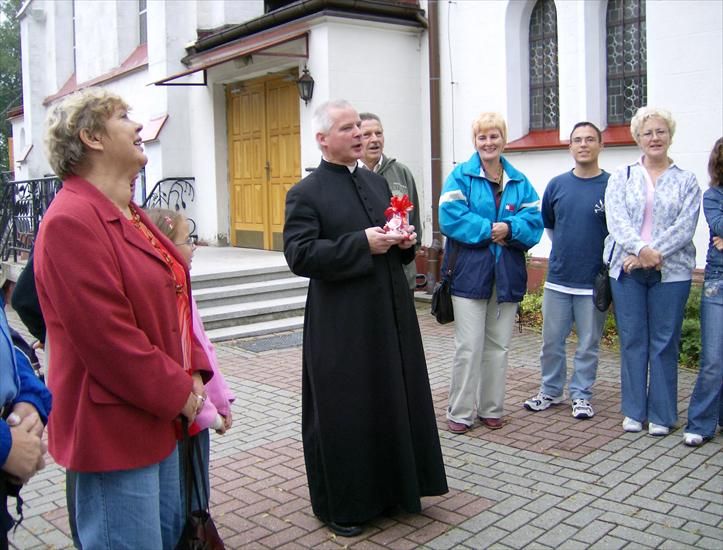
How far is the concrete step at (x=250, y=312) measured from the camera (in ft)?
31.3

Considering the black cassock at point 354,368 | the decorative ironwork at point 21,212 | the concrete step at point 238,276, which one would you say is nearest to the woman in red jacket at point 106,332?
the black cassock at point 354,368

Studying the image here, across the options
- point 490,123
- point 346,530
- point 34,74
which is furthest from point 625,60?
point 34,74

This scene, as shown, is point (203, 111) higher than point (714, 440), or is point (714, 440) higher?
point (203, 111)

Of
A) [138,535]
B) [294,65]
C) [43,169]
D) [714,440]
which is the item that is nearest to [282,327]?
[294,65]

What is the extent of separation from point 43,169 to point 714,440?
71.4 ft

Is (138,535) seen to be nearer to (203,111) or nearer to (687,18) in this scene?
(687,18)

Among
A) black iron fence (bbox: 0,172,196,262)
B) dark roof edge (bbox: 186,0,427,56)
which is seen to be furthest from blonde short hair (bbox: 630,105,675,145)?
black iron fence (bbox: 0,172,196,262)

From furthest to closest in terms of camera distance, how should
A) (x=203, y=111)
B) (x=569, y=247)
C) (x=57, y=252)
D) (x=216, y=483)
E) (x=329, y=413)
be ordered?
(x=203, y=111) → (x=569, y=247) → (x=216, y=483) → (x=329, y=413) → (x=57, y=252)

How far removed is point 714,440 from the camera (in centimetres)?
523

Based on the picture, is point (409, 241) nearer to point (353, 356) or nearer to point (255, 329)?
point (353, 356)

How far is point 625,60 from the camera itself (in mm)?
9773

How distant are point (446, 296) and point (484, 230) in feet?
1.84

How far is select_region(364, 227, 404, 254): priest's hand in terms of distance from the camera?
389 cm

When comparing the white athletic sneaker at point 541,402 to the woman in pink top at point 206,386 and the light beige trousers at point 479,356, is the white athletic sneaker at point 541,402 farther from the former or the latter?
the woman in pink top at point 206,386
